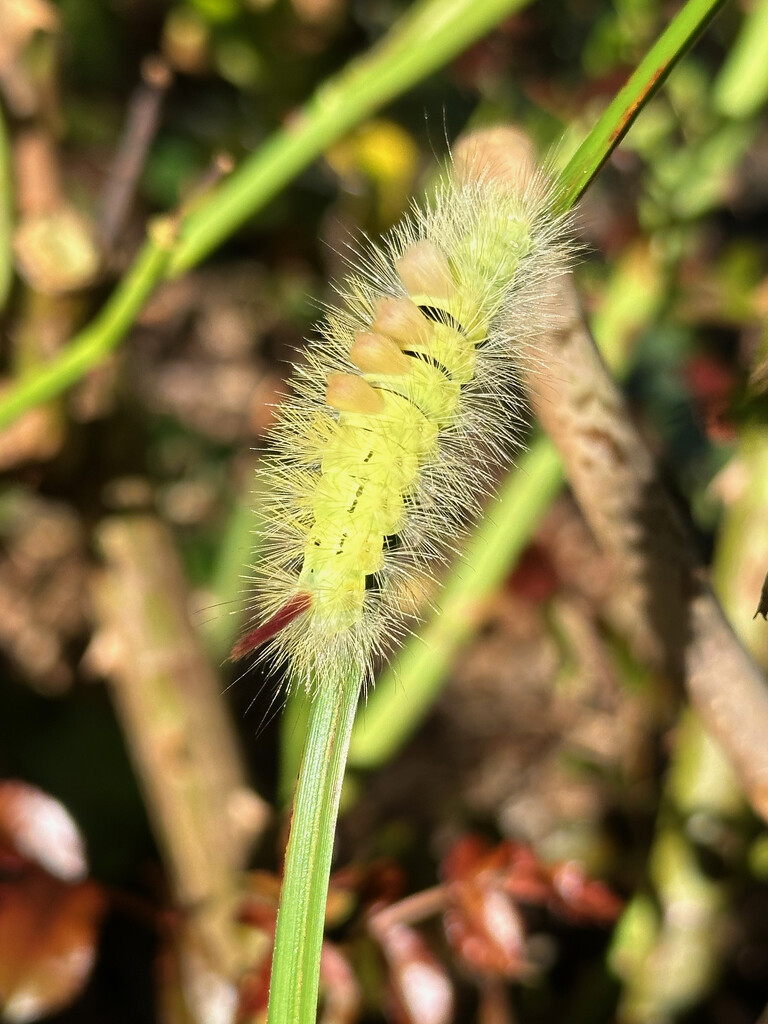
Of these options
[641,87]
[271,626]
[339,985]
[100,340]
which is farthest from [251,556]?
[641,87]

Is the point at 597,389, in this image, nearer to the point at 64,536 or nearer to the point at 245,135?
the point at 245,135

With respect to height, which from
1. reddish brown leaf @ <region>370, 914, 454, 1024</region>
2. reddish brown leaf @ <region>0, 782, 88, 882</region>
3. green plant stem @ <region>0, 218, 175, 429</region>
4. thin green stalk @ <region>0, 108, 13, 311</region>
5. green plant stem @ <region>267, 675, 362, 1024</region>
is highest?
thin green stalk @ <region>0, 108, 13, 311</region>

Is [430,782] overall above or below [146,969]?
above

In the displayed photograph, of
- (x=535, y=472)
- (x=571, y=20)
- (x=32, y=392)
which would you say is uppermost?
(x=571, y=20)

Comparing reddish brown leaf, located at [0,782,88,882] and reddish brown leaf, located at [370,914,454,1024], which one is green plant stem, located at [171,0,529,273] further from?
reddish brown leaf, located at [370,914,454,1024]

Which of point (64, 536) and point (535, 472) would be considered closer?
point (535, 472)

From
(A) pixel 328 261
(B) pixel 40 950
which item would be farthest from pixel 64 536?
(B) pixel 40 950

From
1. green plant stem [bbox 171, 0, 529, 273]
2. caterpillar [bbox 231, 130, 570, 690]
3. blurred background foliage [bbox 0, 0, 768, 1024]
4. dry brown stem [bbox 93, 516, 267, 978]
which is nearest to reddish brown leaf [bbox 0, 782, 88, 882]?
blurred background foliage [bbox 0, 0, 768, 1024]

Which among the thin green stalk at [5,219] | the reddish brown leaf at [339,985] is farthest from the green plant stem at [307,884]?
the thin green stalk at [5,219]
